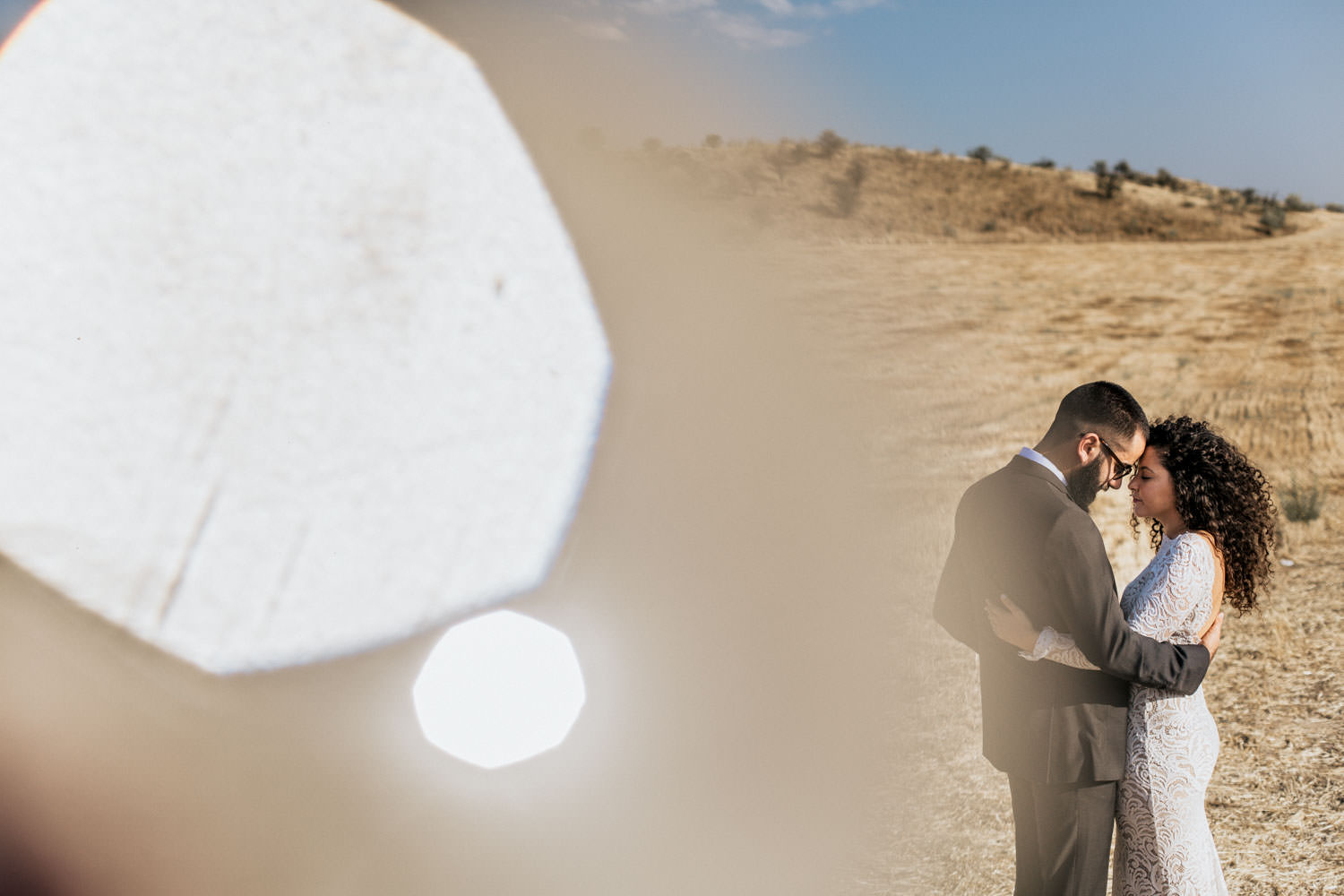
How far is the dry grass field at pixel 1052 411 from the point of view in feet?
11.2

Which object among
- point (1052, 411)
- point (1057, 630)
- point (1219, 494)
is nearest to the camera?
point (1057, 630)

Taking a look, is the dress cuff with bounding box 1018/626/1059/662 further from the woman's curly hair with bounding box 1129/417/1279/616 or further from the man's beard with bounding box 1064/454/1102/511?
the woman's curly hair with bounding box 1129/417/1279/616

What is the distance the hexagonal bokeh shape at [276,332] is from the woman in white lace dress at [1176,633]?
61.4 inches

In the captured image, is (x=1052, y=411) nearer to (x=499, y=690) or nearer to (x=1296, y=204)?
(x=499, y=690)

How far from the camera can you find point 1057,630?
1959mm

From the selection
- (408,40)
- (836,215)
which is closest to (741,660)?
(408,40)

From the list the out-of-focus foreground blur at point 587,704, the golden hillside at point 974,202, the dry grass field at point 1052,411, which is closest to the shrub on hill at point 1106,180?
the golden hillside at point 974,202

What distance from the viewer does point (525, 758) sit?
2354 millimetres

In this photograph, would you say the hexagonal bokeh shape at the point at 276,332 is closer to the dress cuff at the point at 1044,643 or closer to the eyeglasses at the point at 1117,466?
the dress cuff at the point at 1044,643

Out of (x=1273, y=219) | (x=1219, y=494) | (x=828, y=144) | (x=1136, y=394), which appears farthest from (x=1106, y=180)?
(x=1219, y=494)

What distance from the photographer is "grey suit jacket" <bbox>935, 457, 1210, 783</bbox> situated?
1879mm

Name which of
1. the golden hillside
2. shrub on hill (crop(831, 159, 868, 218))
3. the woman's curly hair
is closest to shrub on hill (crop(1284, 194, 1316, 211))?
the golden hillside

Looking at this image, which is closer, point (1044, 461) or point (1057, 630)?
point (1057, 630)

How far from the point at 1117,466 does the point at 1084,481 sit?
0.35 feet
